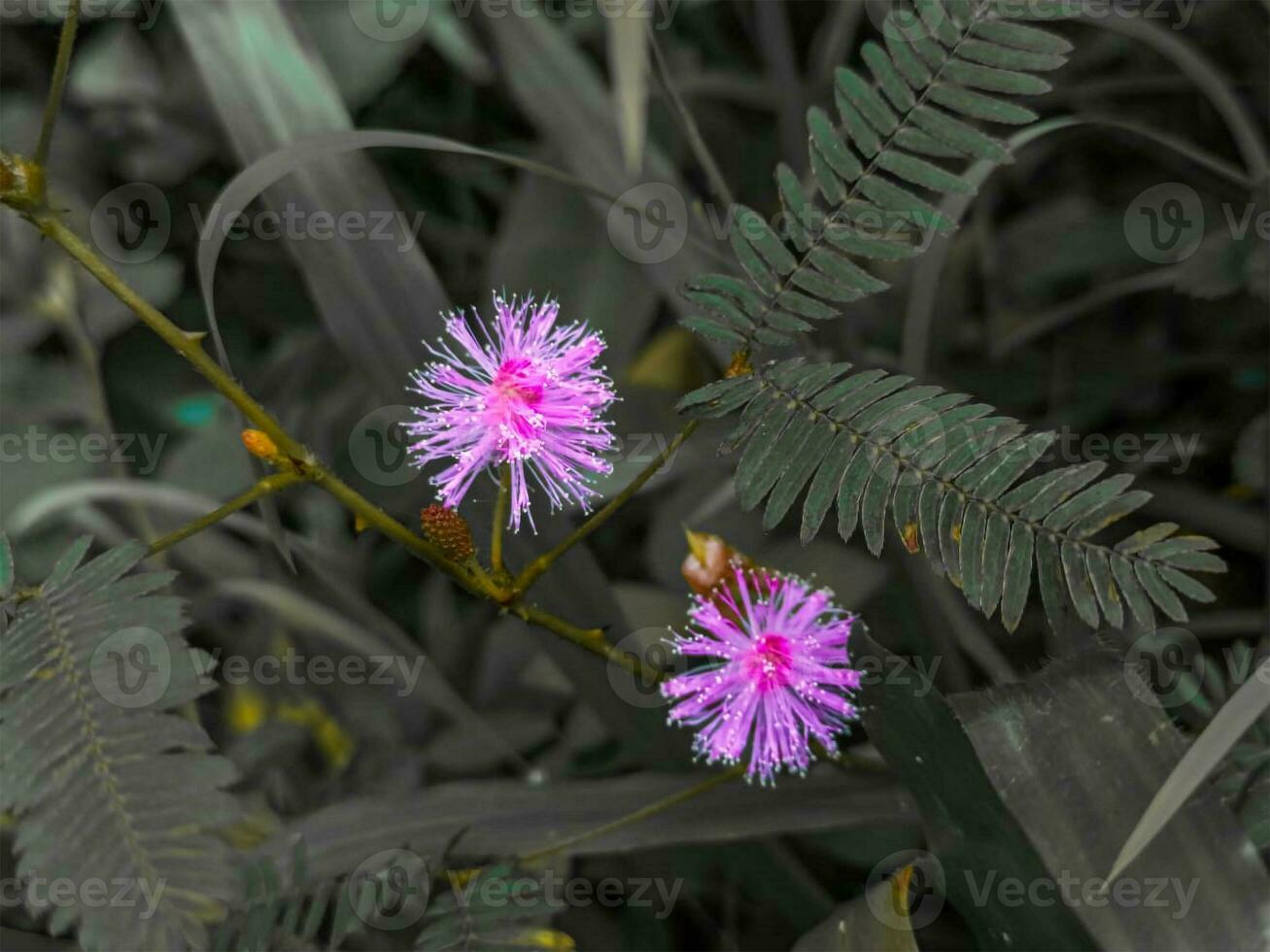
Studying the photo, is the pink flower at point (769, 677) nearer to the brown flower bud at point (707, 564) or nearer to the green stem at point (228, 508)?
the brown flower bud at point (707, 564)

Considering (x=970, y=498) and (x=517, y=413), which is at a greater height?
(x=517, y=413)

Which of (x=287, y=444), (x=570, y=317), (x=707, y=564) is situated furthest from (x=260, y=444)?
(x=570, y=317)

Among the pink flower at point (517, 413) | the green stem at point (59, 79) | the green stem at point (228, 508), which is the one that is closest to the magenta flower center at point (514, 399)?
the pink flower at point (517, 413)

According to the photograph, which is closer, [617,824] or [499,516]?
[499,516]

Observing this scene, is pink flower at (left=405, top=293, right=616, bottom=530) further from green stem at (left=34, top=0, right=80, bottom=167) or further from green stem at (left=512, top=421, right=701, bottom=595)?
green stem at (left=34, top=0, right=80, bottom=167)

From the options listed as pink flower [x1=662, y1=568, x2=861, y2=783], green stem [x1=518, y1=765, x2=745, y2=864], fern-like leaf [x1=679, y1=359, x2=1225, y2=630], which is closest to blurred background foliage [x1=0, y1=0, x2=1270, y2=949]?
green stem [x1=518, y1=765, x2=745, y2=864]

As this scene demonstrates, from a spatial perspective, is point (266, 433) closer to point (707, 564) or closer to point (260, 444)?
point (260, 444)

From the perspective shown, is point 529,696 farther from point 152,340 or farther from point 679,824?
point 152,340

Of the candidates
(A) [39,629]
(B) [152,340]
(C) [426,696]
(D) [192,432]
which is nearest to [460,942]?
(A) [39,629]
